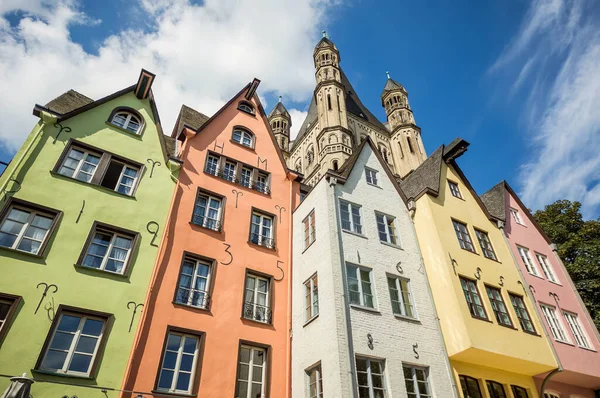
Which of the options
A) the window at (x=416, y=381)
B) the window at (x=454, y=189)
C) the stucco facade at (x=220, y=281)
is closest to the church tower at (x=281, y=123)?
the window at (x=454, y=189)

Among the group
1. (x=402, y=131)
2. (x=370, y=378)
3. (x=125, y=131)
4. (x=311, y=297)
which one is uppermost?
(x=402, y=131)

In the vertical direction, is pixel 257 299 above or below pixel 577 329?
below

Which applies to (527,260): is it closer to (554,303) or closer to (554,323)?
(554,303)

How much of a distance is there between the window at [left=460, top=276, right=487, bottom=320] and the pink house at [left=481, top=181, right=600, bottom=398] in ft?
10.1

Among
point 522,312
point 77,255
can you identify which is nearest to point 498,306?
point 522,312

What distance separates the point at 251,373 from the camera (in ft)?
40.1

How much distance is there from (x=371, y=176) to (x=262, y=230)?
19.7ft

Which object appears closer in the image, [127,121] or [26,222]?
[26,222]

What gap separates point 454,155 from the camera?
20844 millimetres

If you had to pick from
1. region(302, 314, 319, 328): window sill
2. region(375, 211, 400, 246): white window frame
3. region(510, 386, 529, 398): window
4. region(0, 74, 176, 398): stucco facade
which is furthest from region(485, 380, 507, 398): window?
region(0, 74, 176, 398): stucco facade

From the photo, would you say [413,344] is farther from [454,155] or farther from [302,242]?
[454,155]

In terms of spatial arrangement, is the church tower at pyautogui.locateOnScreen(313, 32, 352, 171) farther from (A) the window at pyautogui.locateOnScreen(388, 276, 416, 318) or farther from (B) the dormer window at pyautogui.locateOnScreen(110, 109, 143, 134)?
(A) the window at pyautogui.locateOnScreen(388, 276, 416, 318)

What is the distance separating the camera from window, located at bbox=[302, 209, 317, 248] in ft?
50.6

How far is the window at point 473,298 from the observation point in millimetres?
14391
